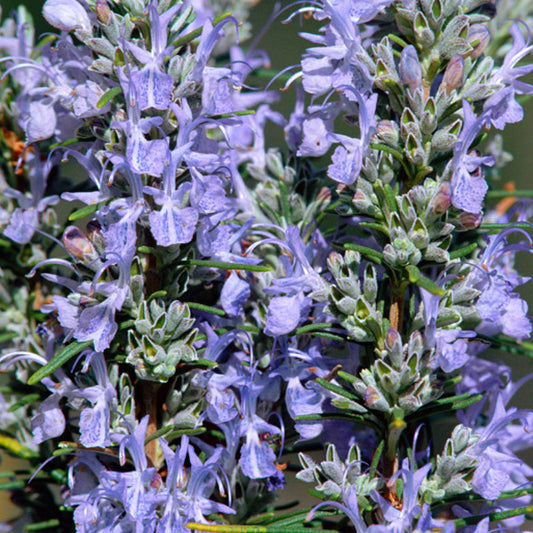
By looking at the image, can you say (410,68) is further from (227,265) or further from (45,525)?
(45,525)

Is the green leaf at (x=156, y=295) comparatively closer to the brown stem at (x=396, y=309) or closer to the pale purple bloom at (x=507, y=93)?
the brown stem at (x=396, y=309)

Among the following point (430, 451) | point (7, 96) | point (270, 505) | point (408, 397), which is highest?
point (7, 96)

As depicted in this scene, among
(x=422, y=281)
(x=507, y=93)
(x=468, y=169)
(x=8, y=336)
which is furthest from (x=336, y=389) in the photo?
(x=8, y=336)

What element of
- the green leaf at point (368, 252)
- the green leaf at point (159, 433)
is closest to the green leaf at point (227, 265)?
the green leaf at point (368, 252)

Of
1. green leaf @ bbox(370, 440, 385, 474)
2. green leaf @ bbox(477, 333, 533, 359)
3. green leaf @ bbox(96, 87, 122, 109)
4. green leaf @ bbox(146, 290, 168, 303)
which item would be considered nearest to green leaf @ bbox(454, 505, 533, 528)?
green leaf @ bbox(370, 440, 385, 474)

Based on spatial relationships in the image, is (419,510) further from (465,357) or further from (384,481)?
(465,357)

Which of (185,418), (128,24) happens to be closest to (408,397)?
(185,418)
